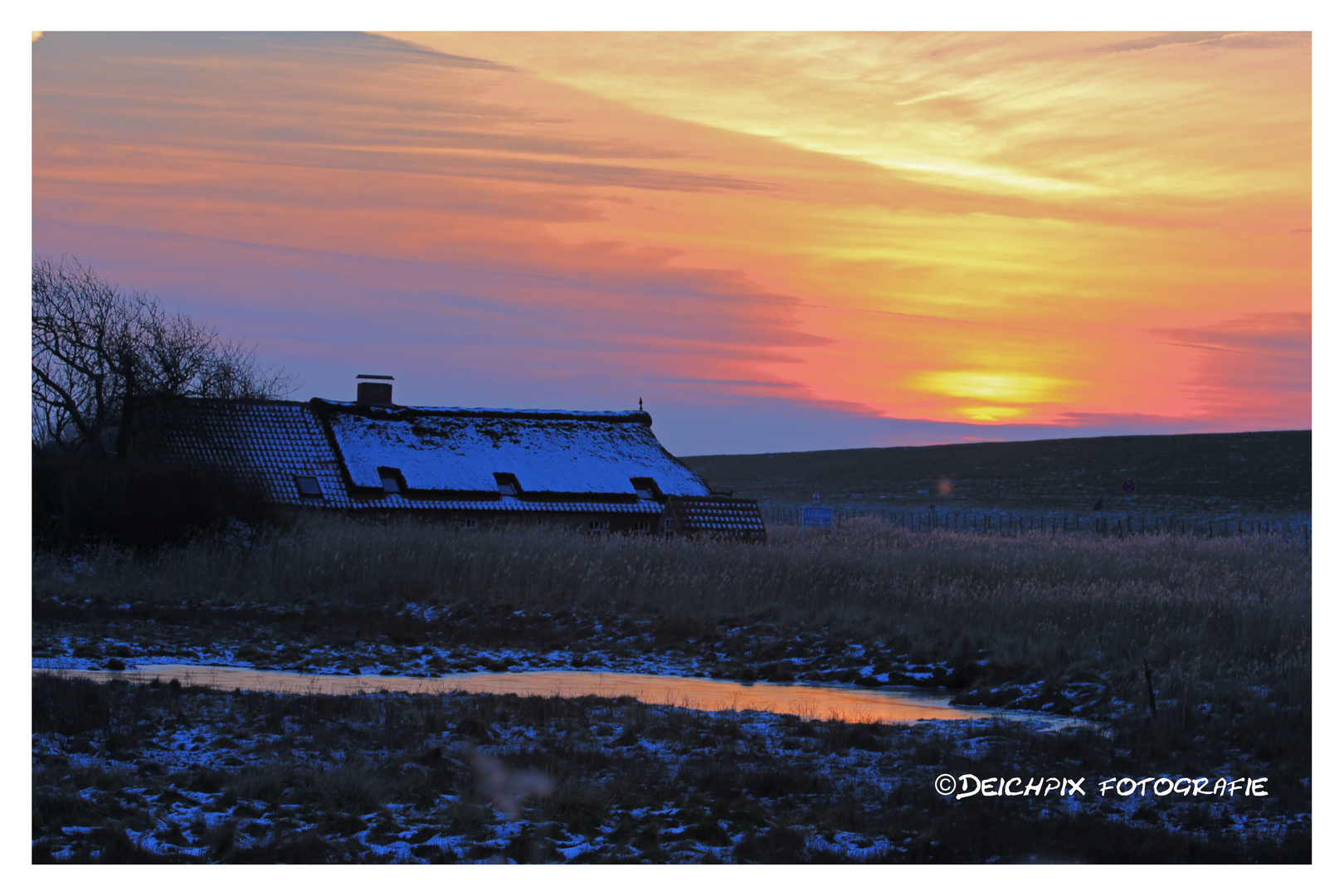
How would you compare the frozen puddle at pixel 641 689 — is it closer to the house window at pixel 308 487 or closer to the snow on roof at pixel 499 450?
the house window at pixel 308 487

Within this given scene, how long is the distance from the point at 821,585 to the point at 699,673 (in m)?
5.86

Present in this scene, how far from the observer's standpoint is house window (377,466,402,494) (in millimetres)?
35188

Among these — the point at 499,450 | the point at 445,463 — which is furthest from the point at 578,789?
the point at 499,450

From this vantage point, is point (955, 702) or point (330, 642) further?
point (330, 642)

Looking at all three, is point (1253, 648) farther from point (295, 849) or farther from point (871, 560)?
point (295, 849)

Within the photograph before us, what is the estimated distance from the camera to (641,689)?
1492 cm

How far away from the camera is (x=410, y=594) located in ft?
73.5

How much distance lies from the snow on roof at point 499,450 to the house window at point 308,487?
3.43ft

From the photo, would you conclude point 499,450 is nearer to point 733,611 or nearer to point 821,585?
point 821,585

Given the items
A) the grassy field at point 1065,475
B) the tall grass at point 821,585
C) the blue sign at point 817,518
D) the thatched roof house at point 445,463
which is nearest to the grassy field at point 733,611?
the tall grass at point 821,585

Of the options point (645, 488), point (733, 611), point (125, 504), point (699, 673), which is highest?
point (125, 504)
